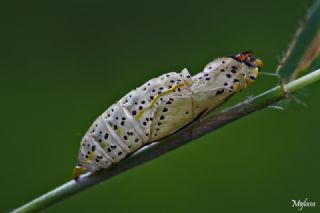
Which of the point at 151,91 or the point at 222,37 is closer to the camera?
the point at 151,91

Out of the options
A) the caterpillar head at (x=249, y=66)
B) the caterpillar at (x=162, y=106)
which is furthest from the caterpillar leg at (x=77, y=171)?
the caterpillar head at (x=249, y=66)

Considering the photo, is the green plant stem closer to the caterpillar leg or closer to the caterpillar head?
the caterpillar leg

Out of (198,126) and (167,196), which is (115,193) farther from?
(198,126)

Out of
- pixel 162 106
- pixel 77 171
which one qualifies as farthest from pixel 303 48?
pixel 77 171

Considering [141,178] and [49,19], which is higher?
[49,19]

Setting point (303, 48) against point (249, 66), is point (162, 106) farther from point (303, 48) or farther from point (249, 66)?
point (303, 48)

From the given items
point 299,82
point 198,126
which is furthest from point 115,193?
point 299,82
